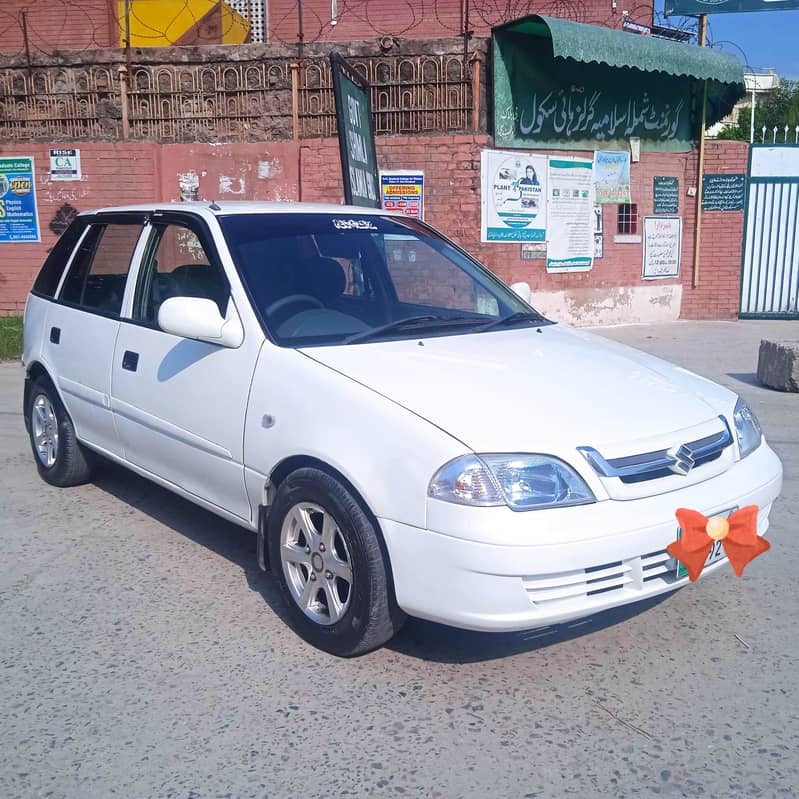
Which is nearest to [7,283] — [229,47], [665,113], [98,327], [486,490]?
[229,47]

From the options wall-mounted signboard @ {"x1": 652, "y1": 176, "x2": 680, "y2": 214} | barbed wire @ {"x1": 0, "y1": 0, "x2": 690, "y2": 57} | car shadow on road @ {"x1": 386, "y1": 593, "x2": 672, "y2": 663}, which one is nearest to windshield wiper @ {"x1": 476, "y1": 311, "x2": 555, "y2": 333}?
car shadow on road @ {"x1": 386, "y1": 593, "x2": 672, "y2": 663}

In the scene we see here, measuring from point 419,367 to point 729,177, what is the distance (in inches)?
453

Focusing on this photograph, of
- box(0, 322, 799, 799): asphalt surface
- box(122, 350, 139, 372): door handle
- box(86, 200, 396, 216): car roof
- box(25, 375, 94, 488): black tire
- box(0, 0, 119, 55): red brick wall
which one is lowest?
box(0, 322, 799, 799): asphalt surface

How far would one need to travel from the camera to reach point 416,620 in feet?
12.7

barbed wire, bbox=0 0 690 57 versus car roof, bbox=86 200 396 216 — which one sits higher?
barbed wire, bbox=0 0 690 57

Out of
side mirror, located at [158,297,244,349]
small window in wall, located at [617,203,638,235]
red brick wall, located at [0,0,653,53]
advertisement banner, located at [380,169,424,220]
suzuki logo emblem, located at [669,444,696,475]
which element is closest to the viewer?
suzuki logo emblem, located at [669,444,696,475]

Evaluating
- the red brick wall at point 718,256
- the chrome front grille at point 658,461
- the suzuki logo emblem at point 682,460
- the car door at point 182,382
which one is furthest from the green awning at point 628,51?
the suzuki logo emblem at point 682,460

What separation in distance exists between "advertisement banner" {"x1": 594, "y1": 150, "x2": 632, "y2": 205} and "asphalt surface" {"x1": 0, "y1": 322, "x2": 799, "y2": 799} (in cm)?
909

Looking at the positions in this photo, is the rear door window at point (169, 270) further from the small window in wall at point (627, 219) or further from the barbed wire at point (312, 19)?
the barbed wire at point (312, 19)

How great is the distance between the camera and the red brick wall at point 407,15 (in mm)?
16234

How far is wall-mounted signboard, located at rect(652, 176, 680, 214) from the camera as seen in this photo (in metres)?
13.4

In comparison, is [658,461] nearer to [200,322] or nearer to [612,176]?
[200,322]

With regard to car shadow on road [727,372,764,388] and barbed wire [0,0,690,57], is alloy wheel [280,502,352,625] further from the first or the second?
barbed wire [0,0,690,57]

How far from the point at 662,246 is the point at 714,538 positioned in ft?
36.0
